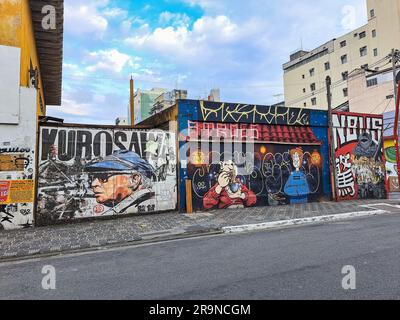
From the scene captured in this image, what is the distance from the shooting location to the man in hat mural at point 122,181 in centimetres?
1045

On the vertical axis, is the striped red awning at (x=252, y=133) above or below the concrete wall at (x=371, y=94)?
below

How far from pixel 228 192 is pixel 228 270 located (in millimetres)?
7561

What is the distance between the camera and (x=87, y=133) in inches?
411

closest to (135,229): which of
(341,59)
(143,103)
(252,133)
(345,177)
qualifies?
(252,133)

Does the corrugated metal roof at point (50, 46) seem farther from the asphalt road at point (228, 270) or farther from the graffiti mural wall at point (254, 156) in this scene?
the asphalt road at point (228, 270)

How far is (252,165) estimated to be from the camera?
12.9 meters

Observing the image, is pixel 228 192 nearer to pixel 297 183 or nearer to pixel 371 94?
pixel 297 183

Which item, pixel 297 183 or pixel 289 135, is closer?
pixel 289 135

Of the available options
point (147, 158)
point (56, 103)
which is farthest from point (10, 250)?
point (56, 103)

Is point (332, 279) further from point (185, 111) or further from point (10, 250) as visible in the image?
point (185, 111)

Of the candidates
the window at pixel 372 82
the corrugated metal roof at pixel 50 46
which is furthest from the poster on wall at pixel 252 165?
→ the window at pixel 372 82

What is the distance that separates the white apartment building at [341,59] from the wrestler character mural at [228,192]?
123 ft

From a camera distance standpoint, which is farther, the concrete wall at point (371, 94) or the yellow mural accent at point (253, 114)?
the concrete wall at point (371, 94)

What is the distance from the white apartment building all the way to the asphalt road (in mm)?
42386
